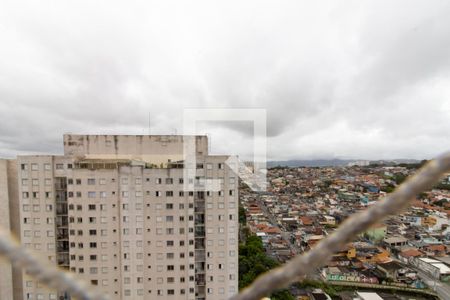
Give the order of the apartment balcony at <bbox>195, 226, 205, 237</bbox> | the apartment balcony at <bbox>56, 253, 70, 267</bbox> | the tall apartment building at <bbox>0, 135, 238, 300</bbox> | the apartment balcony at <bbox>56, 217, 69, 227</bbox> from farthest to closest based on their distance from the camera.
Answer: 1. the apartment balcony at <bbox>195, 226, 205, 237</bbox>
2. the apartment balcony at <bbox>56, 253, 70, 267</bbox>
3. the apartment balcony at <bbox>56, 217, 69, 227</bbox>
4. the tall apartment building at <bbox>0, 135, 238, 300</bbox>

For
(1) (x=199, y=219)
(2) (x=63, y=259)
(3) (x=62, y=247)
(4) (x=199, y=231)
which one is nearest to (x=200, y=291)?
(4) (x=199, y=231)

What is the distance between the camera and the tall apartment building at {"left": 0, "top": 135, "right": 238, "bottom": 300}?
697cm

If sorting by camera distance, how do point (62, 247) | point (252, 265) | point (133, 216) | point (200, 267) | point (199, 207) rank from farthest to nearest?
1. point (252, 265)
2. point (200, 267)
3. point (199, 207)
4. point (62, 247)
5. point (133, 216)

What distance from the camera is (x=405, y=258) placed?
15.0 metres

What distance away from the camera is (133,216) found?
7.18m

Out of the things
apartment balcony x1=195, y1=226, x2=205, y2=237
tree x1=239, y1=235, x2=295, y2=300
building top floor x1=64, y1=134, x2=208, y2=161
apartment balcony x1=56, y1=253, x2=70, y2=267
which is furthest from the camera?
tree x1=239, y1=235, x2=295, y2=300

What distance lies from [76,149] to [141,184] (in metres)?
2.67

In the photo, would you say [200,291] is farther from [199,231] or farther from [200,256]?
[199,231]

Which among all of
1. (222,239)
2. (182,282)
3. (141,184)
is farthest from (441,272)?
(141,184)

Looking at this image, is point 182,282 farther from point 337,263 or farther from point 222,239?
point 337,263

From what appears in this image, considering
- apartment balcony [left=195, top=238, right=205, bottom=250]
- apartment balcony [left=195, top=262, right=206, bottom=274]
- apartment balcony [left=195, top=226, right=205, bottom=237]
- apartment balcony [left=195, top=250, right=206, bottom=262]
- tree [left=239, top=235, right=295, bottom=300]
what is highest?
apartment balcony [left=195, top=226, right=205, bottom=237]

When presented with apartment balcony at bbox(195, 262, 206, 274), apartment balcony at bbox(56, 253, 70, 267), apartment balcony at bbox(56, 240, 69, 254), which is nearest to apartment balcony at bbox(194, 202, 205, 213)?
apartment balcony at bbox(195, 262, 206, 274)

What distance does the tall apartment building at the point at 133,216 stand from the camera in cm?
697

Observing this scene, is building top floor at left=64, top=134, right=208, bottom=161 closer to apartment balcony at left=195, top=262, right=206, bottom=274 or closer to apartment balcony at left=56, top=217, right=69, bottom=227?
apartment balcony at left=56, top=217, right=69, bottom=227
